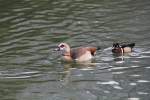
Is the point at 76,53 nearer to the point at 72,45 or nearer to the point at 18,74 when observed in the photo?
the point at 72,45

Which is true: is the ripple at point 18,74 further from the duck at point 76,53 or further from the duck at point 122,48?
the duck at point 122,48

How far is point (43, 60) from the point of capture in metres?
14.6

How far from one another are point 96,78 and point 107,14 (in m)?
5.63

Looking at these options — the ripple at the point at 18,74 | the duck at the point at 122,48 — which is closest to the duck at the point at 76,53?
the duck at the point at 122,48

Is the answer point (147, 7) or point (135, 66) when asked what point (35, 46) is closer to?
point (135, 66)

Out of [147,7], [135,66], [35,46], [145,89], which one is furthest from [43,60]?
[147,7]

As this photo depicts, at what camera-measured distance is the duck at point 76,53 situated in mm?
14695

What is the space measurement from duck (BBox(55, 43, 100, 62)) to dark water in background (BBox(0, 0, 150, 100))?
0.23m

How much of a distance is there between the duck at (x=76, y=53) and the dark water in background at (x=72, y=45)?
229mm

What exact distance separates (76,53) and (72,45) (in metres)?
1.03

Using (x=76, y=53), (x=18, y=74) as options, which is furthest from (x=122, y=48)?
(x=18, y=74)

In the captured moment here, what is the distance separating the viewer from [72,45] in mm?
15836

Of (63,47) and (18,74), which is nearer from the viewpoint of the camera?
(18,74)

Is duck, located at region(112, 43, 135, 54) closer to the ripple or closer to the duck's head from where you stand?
the duck's head
